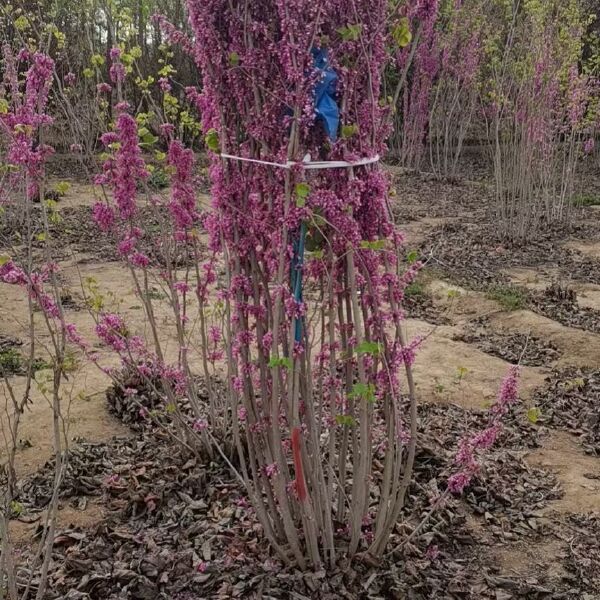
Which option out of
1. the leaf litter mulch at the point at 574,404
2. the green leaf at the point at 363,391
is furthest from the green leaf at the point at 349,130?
the leaf litter mulch at the point at 574,404

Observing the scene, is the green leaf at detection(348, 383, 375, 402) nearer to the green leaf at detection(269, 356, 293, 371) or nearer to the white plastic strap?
the green leaf at detection(269, 356, 293, 371)

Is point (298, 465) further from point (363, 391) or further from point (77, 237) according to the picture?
point (77, 237)

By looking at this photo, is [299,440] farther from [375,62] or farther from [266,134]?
[375,62]

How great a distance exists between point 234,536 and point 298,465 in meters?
0.69

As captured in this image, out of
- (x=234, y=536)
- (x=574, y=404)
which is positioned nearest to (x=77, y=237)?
(x=574, y=404)

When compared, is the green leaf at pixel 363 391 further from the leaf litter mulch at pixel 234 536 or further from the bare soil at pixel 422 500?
the leaf litter mulch at pixel 234 536

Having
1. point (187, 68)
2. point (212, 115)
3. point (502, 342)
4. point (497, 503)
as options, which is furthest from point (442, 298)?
point (187, 68)

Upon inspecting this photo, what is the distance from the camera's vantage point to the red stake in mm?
2089

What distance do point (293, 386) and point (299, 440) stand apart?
0.17 m

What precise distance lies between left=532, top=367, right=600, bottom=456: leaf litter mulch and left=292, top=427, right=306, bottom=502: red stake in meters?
2.10

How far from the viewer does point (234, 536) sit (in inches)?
104

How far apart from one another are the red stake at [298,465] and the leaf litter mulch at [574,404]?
2101 mm

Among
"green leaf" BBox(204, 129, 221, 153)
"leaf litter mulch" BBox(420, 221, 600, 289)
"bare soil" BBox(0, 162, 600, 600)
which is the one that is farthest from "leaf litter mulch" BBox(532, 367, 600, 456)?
"green leaf" BBox(204, 129, 221, 153)

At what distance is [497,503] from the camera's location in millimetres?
3037
